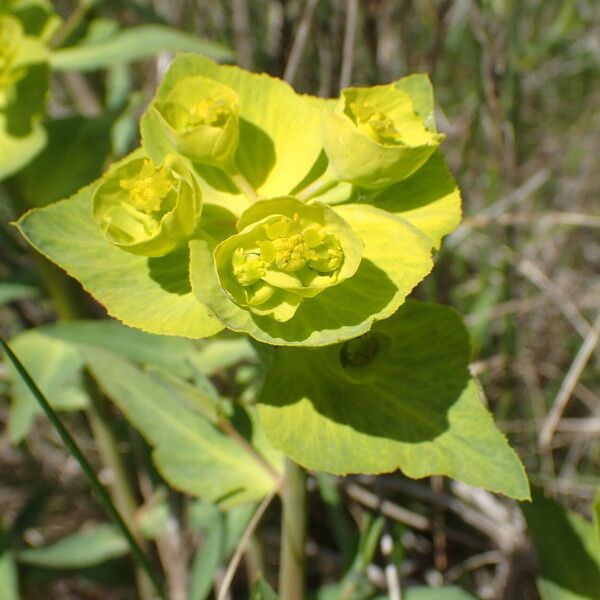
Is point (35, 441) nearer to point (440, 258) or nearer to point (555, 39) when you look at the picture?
point (440, 258)

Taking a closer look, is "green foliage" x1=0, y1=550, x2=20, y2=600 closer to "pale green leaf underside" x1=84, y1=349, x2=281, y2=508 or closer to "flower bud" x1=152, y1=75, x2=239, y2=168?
"pale green leaf underside" x1=84, y1=349, x2=281, y2=508

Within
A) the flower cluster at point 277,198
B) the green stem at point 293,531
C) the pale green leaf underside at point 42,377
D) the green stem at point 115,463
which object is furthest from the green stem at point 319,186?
the green stem at point 115,463

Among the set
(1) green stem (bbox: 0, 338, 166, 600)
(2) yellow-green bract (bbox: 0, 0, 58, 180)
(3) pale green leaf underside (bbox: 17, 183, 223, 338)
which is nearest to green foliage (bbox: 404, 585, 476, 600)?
(1) green stem (bbox: 0, 338, 166, 600)

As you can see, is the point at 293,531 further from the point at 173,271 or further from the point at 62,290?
the point at 62,290

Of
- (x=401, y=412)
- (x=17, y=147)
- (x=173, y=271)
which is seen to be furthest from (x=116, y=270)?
(x=17, y=147)

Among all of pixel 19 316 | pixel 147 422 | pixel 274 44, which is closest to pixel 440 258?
pixel 274 44

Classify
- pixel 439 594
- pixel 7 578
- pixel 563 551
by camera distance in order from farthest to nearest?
pixel 7 578, pixel 439 594, pixel 563 551

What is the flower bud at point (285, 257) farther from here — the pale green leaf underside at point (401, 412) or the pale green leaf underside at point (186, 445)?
the pale green leaf underside at point (186, 445)
